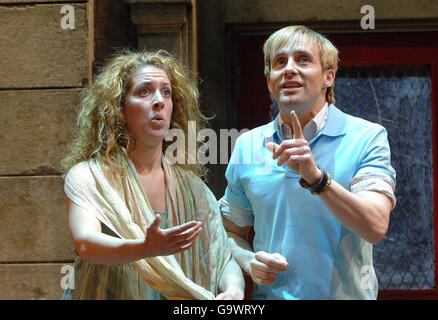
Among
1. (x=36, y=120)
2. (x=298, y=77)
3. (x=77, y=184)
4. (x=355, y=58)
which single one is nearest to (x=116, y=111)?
(x=77, y=184)

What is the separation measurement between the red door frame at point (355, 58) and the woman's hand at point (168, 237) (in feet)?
6.34

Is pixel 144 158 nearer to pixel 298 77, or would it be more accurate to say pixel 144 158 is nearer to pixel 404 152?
pixel 298 77

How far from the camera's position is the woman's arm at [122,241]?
1907mm

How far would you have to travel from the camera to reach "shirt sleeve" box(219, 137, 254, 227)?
241 centimetres

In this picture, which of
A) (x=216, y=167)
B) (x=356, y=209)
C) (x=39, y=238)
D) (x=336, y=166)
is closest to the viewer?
(x=356, y=209)

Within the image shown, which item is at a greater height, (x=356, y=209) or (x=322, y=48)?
(x=322, y=48)

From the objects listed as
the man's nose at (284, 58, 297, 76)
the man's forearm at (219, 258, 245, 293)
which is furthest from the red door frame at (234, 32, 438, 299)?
the man's forearm at (219, 258, 245, 293)

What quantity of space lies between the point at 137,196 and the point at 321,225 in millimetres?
615

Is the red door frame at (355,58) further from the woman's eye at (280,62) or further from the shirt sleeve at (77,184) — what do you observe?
the shirt sleeve at (77,184)

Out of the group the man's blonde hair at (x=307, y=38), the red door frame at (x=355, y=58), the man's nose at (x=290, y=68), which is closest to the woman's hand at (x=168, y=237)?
the man's nose at (x=290, y=68)
